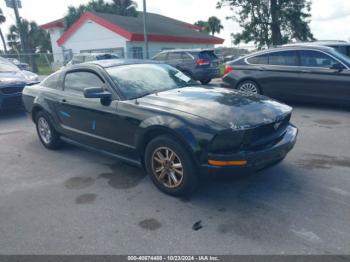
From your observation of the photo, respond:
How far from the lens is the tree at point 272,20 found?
74.4 feet

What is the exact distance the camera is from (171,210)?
11.6 feet

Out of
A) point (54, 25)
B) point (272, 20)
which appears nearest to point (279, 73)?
point (272, 20)

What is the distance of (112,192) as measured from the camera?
4.02 m

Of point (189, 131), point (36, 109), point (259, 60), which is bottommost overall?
point (36, 109)

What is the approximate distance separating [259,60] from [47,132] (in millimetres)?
5619

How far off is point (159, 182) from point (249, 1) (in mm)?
21694

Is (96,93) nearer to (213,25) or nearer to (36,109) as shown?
(36,109)

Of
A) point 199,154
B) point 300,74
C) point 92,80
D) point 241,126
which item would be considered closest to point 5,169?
point 92,80

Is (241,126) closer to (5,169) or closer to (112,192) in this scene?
(112,192)

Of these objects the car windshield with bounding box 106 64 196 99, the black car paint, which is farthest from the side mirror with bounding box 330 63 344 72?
the car windshield with bounding box 106 64 196 99

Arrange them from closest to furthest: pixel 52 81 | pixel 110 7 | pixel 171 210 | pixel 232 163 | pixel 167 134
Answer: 1. pixel 232 163
2. pixel 171 210
3. pixel 167 134
4. pixel 52 81
5. pixel 110 7

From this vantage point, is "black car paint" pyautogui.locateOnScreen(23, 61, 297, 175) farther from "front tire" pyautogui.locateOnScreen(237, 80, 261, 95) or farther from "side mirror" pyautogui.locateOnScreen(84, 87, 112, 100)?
"front tire" pyautogui.locateOnScreen(237, 80, 261, 95)

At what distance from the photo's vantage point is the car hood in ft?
11.3

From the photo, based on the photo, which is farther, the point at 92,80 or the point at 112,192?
the point at 92,80
